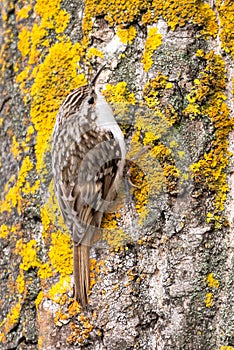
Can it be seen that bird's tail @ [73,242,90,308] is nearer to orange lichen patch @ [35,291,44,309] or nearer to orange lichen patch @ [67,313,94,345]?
orange lichen patch @ [67,313,94,345]

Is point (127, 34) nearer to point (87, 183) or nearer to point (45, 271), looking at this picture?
point (87, 183)

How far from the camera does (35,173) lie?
81.4 inches

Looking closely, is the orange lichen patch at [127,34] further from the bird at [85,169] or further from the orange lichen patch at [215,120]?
the orange lichen patch at [215,120]

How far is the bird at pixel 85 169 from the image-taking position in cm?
191

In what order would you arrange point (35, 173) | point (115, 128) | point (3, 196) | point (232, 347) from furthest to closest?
1. point (3, 196)
2. point (35, 173)
3. point (115, 128)
4. point (232, 347)

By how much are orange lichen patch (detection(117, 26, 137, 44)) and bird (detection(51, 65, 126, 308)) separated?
0.35 feet

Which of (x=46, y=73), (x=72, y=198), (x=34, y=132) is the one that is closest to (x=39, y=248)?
(x=72, y=198)

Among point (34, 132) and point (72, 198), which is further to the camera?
point (34, 132)

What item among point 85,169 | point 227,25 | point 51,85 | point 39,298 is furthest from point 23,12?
point 39,298

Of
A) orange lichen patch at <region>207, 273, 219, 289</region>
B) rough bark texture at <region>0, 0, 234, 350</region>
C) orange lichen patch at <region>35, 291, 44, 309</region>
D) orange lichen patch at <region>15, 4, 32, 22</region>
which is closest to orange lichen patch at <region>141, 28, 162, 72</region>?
rough bark texture at <region>0, 0, 234, 350</region>

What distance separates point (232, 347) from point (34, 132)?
0.88 meters

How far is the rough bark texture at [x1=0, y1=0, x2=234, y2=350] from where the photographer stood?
181 centimetres

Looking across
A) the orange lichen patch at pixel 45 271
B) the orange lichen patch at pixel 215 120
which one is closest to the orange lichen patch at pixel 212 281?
the orange lichen patch at pixel 215 120

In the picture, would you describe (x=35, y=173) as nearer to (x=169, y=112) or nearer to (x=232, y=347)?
(x=169, y=112)
